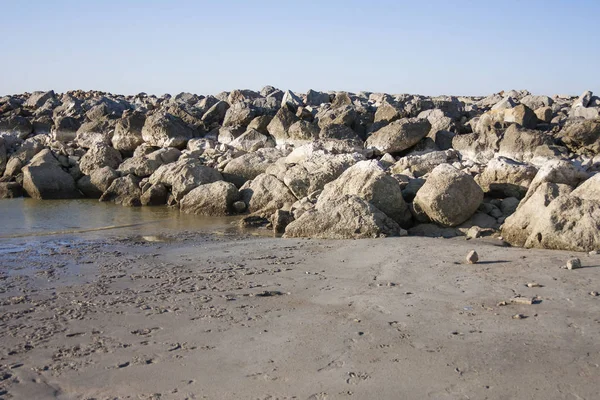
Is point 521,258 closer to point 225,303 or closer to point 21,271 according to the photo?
point 225,303

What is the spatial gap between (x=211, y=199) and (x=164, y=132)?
6220 millimetres

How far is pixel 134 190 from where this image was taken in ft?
52.5

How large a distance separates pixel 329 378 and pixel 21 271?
5.37 m

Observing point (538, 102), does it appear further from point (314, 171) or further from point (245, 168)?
point (314, 171)

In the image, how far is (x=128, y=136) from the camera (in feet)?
64.9

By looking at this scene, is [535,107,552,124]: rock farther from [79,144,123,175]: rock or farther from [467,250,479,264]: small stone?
[79,144,123,175]: rock

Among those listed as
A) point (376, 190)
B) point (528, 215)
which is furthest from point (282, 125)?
point (528, 215)

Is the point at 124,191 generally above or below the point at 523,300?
below

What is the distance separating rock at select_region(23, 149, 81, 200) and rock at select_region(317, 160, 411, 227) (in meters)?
9.12

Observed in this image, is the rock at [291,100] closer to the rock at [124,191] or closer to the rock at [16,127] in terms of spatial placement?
the rock at [124,191]

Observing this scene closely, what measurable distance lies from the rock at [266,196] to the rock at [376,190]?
6.04ft

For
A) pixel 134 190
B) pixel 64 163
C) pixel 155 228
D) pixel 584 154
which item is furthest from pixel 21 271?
pixel 584 154

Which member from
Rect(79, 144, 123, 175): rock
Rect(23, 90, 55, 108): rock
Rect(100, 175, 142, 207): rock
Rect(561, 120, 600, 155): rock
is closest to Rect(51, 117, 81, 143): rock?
Rect(79, 144, 123, 175): rock

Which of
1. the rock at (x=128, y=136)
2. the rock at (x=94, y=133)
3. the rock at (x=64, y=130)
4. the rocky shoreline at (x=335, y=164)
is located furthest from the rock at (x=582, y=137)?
the rock at (x=64, y=130)
